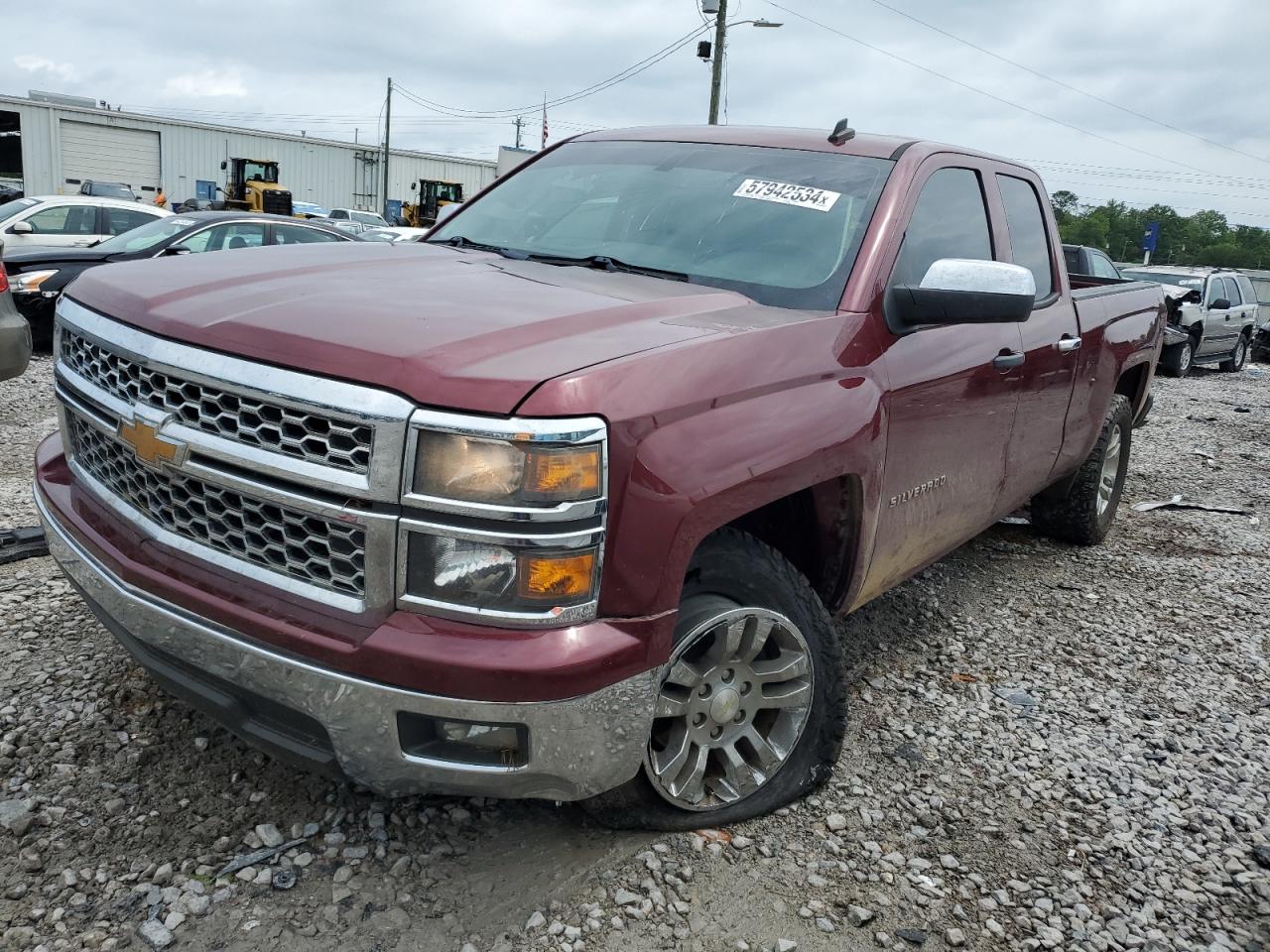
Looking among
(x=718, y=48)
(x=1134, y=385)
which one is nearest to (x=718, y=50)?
(x=718, y=48)

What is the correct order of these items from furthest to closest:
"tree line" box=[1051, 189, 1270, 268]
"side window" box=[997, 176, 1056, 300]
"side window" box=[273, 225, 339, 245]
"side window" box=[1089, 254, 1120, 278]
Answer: "tree line" box=[1051, 189, 1270, 268]
"side window" box=[1089, 254, 1120, 278]
"side window" box=[273, 225, 339, 245]
"side window" box=[997, 176, 1056, 300]

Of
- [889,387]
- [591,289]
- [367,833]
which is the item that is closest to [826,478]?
[889,387]

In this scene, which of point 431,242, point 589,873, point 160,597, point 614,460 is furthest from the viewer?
point 431,242

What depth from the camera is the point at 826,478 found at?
8.46ft

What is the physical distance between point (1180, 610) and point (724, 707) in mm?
3138

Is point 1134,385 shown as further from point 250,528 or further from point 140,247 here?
point 140,247

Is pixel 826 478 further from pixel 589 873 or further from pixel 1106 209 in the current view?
pixel 1106 209

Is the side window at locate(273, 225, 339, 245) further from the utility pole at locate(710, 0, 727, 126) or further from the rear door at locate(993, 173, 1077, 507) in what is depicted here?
the utility pole at locate(710, 0, 727, 126)

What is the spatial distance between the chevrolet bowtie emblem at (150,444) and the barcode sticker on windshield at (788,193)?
1.88 metres

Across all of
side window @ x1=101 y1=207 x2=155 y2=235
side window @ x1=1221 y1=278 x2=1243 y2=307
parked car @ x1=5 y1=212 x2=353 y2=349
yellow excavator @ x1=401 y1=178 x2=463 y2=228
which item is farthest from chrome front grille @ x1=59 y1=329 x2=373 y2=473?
yellow excavator @ x1=401 y1=178 x2=463 y2=228

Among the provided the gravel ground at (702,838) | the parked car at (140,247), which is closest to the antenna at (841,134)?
the gravel ground at (702,838)

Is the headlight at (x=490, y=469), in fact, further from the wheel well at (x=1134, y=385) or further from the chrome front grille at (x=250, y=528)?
the wheel well at (x=1134, y=385)

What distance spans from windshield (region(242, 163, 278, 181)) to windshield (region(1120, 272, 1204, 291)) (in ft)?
124

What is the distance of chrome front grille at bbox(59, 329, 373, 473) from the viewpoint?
1938 mm
